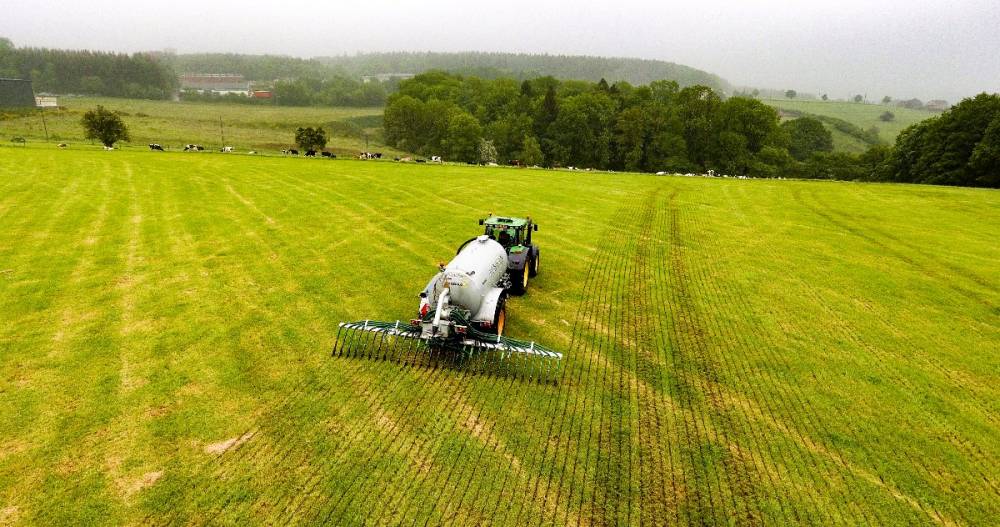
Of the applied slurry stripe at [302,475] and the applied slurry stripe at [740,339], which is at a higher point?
the applied slurry stripe at [740,339]

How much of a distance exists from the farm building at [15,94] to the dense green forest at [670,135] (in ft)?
268

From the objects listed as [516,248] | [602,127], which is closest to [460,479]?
[516,248]

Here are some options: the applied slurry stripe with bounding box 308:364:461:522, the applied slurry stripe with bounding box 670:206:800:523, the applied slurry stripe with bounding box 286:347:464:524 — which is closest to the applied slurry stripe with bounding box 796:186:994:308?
the applied slurry stripe with bounding box 670:206:800:523

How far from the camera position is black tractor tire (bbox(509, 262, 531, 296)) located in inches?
615

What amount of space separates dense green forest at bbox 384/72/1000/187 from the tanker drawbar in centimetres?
6559

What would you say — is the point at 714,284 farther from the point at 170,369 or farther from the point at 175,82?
the point at 175,82

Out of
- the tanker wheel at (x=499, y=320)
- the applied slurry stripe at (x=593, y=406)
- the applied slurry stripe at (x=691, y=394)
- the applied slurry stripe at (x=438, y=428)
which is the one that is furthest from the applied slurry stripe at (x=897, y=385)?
the tanker wheel at (x=499, y=320)

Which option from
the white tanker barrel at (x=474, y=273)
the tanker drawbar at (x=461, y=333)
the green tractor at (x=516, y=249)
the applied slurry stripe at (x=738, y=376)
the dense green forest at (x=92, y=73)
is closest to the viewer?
the applied slurry stripe at (x=738, y=376)

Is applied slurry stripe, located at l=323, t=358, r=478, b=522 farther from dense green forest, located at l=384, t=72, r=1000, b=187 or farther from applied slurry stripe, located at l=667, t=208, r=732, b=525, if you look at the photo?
dense green forest, located at l=384, t=72, r=1000, b=187

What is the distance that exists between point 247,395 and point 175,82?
237 meters

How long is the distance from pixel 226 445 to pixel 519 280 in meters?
9.60

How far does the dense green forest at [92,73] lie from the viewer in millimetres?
167375

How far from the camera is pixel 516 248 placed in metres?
16.2

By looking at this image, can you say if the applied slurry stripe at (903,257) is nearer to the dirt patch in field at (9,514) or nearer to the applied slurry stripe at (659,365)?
the applied slurry stripe at (659,365)
